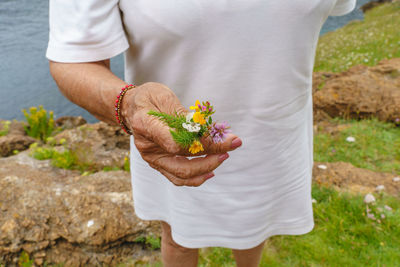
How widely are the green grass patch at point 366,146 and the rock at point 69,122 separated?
16.0 feet

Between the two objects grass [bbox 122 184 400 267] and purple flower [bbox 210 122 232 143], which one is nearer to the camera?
purple flower [bbox 210 122 232 143]

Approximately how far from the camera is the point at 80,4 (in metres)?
0.98

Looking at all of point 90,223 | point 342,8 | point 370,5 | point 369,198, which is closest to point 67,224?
point 90,223

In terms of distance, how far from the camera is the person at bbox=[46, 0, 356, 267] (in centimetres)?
94

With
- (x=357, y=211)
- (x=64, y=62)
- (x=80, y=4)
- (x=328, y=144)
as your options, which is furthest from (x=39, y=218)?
(x=328, y=144)

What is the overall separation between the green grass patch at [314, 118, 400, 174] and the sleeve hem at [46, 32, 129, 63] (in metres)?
3.47

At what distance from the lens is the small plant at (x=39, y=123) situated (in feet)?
18.4

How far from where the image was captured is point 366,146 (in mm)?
4000

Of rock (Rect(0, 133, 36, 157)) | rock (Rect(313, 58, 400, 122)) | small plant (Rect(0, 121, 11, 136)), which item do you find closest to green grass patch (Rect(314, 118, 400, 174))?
rock (Rect(313, 58, 400, 122))

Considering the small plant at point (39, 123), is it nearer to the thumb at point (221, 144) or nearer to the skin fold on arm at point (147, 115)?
the skin fold on arm at point (147, 115)

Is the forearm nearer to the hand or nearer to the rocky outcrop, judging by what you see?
the hand

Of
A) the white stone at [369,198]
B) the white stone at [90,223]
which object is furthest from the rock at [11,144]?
the white stone at [369,198]

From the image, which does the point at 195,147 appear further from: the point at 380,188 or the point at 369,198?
the point at 380,188

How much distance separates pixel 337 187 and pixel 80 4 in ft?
9.95
